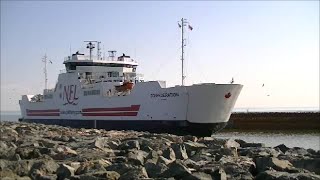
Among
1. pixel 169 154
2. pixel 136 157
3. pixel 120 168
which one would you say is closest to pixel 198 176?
pixel 120 168

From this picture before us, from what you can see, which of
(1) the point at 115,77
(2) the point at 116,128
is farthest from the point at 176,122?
(1) the point at 115,77

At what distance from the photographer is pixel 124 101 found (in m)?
22.6

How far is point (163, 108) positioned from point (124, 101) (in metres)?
3.20

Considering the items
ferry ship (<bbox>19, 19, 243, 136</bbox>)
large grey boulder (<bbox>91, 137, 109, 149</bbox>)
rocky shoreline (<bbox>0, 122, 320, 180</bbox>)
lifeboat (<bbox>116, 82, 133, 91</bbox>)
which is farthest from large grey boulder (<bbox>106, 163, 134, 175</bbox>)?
lifeboat (<bbox>116, 82, 133, 91</bbox>)

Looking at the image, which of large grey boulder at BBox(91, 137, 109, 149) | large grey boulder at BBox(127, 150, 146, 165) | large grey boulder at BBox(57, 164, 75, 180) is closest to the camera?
large grey boulder at BBox(57, 164, 75, 180)

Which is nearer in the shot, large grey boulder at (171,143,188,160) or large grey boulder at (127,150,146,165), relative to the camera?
large grey boulder at (127,150,146,165)

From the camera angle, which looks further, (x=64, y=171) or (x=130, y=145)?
(x=130, y=145)

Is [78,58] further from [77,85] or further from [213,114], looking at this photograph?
[213,114]

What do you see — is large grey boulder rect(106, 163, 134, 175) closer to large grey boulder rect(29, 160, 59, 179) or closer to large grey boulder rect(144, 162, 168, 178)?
large grey boulder rect(144, 162, 168, 178)

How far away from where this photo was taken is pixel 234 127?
3544 centimetres

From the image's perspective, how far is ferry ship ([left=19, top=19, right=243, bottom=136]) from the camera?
1964 cm

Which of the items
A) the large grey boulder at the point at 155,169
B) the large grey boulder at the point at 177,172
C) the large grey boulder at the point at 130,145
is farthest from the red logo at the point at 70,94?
the large grey boulder at the point at 177,172

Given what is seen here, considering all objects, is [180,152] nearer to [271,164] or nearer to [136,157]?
[136,157]

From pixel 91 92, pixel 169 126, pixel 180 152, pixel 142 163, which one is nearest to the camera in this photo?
pixel 142 163
